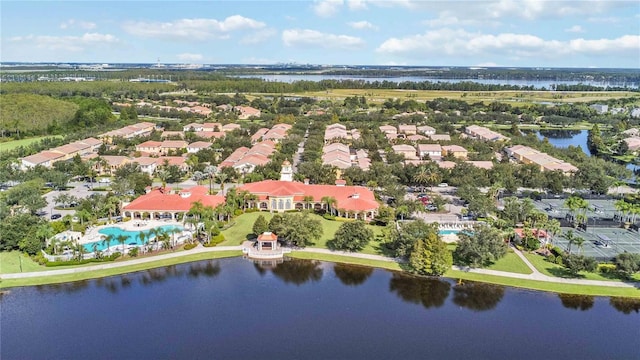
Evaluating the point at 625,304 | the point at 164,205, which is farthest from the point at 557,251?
the point at 164,205

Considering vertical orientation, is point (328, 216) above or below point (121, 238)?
below

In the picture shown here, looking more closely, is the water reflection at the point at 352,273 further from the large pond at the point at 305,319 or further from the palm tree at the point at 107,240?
the palm tree at the point at 107,240

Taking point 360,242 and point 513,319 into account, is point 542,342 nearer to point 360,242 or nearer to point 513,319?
point 513,319

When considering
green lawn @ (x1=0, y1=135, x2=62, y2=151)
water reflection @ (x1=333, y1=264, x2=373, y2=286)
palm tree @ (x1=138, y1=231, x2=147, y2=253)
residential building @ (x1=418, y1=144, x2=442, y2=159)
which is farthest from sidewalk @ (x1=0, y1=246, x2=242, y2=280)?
green lawn @ (x1=0, y1=135, x2=62, y2=151)

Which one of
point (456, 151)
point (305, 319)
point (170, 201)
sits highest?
point (456, 151)

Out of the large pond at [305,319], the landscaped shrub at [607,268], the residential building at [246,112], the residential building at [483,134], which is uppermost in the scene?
the residential building at [246,112]

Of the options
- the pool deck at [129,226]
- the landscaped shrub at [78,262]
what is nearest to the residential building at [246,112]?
the pool deck at [129,226]

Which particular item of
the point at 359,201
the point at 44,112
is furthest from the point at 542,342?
the point at 44,112

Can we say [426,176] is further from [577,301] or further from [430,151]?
[577,301]
